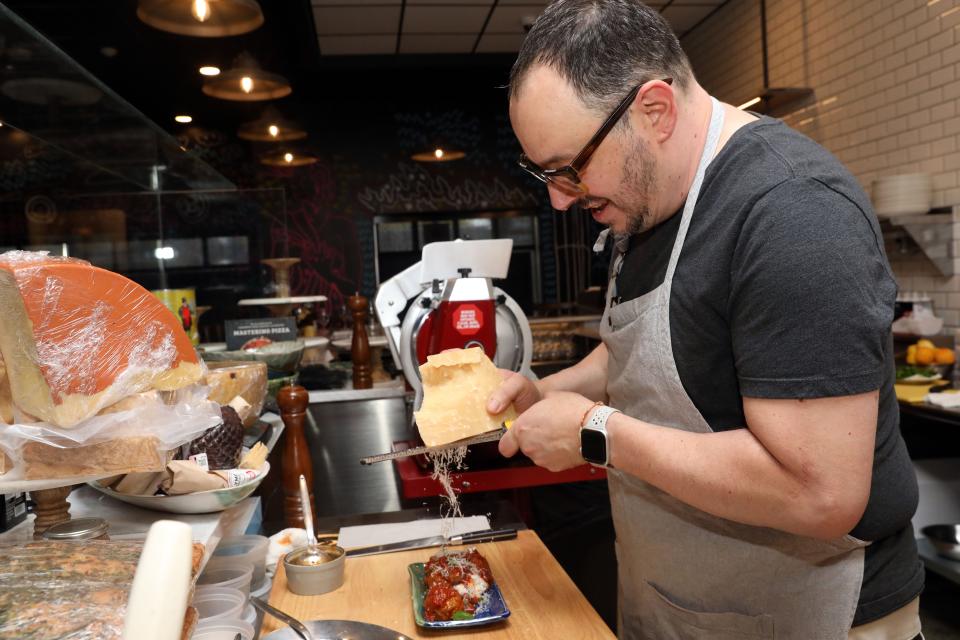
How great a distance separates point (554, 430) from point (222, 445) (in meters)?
0.63

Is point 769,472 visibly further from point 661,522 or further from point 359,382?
point 359,382

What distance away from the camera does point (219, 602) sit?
122 cm

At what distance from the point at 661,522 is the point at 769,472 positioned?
14.0 inches

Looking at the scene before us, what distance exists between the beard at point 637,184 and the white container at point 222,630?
3.14ft

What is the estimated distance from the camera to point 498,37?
761 centimetres

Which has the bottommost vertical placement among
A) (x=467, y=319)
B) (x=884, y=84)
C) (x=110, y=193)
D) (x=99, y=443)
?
(x=99, y=443)

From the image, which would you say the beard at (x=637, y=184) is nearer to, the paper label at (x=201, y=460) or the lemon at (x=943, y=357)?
the paper label at (x=201, y=460)

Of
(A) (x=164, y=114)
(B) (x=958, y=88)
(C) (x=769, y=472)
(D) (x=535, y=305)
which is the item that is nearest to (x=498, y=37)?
(D) (x=535, y=305)

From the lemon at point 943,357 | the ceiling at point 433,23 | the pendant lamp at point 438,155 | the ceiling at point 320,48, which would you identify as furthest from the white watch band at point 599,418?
the pendant lamp at point 438,155

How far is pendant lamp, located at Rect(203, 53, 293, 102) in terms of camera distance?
A: 502 cm

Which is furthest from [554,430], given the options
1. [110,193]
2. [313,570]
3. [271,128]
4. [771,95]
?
[271,128]

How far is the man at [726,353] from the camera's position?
1.04 meters

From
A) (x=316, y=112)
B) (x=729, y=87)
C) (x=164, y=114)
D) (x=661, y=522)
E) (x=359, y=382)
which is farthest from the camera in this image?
(x=316, y=112)

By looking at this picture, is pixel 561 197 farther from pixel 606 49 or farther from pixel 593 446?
pixel 593 446
